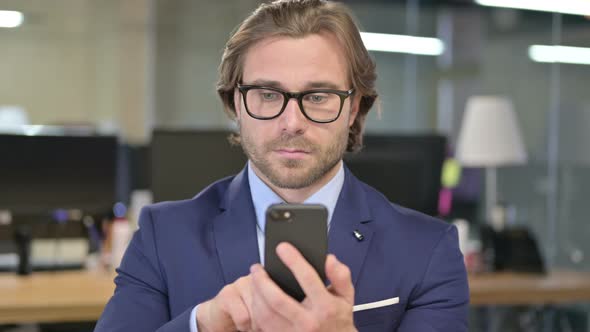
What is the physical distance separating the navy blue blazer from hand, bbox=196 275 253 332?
0.24m

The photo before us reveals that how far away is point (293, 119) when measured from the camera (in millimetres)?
1376

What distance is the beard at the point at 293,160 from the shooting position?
140cm

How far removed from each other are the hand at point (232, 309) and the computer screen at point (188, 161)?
134cm

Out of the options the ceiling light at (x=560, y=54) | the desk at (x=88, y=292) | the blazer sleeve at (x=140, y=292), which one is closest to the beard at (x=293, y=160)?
the blazer sleeve at (x=140, y=292)

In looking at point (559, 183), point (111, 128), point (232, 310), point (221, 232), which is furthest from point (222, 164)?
point (111, 128)

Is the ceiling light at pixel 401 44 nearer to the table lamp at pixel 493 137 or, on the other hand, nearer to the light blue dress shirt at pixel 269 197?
the table lamp at pixel 493 137

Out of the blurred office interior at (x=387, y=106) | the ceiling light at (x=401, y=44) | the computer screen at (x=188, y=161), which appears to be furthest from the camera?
the ceiling light at (x=401, y=44)

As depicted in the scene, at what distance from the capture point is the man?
141cm

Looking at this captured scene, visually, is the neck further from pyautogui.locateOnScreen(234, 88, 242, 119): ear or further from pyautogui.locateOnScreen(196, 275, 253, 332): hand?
pyautogui.locateOnScreen(196, 275, 253, 332): hand

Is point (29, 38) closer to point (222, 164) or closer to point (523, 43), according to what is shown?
point (523, 43)

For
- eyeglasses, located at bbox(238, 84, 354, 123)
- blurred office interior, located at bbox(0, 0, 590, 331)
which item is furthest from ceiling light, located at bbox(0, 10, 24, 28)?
eyeglasses, located at bbox(238, 84, 354, 123)

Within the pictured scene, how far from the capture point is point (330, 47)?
58.0 inches

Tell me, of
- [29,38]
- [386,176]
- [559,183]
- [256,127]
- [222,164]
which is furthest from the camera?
[29,38]

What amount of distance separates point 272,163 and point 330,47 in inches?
9.7
